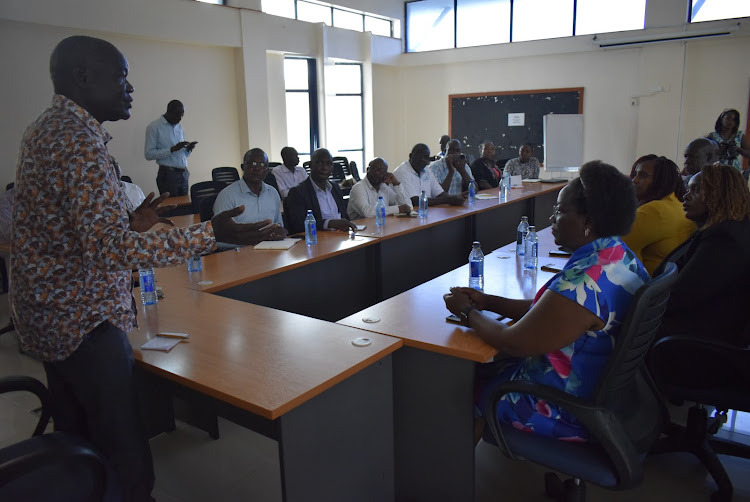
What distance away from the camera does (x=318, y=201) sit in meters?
4.34

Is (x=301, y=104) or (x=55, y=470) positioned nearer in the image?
(x=55, y=470)

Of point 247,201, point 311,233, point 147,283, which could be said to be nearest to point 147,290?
point 147,283

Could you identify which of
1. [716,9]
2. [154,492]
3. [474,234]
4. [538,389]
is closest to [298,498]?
[538,389]

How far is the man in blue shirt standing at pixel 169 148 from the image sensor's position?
662 centimetres

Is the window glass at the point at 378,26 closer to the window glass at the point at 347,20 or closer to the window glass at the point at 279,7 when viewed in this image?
the window glass at the point at 347,20

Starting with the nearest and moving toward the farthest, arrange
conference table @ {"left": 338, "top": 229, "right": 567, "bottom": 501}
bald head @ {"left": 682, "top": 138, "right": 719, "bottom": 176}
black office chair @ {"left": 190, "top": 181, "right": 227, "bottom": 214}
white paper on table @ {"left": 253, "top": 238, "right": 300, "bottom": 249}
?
1. conference table @ {"left": 338, "top": 229, "right": 567, "bottom": 501}
2. white paper on table @ {"left": 253, "top": 238, "right": 300, "bottom": 249}
3. bald head @ {"left": 682, "top": 138, "right": 719, "bottom": 176}
4. black office chair @ {"left": 190, "top": 181, "right": 227, "bottom": 214}

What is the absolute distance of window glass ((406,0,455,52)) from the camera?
10.6 meters

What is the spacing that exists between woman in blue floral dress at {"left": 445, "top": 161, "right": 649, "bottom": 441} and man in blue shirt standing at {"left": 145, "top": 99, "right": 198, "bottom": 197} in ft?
18.6

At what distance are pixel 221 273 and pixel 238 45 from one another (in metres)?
6.01

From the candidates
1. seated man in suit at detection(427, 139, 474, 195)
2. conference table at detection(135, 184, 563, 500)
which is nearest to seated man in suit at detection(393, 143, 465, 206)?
seated man in suit at detection(427, 139, 474, 195)

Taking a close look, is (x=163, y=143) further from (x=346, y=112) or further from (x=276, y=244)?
(x=346, y=112)

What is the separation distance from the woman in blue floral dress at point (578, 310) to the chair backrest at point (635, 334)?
2.8 inches

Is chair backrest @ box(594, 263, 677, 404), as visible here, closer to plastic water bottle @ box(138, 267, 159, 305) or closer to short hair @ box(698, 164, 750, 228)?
short hair @ box(698, 164, 750, 228)

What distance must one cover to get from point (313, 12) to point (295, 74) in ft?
3.62
